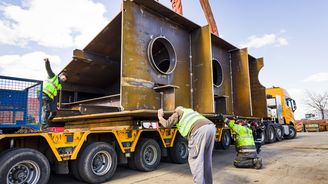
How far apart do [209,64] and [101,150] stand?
450cm

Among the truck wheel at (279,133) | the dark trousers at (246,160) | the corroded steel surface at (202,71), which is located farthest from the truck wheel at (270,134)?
the dark trousers at (246,160)

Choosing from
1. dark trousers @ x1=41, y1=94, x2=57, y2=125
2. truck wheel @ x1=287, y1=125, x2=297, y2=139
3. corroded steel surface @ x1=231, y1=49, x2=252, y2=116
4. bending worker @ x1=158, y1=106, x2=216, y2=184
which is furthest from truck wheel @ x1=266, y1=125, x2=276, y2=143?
dark trousers @ x1=41, y1=94, x2=57, y2=125

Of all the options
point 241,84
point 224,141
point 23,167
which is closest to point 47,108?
point 23,167

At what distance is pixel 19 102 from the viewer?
169 inches

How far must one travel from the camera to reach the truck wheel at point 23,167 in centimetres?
376

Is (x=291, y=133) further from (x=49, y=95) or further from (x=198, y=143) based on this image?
(x=49, y=95)

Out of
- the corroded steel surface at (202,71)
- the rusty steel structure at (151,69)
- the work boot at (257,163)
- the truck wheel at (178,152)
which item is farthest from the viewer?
the corroded steel surface at (202,71)

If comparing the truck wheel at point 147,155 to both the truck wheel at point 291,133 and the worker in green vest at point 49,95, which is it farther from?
the truck wheel at point 291,133

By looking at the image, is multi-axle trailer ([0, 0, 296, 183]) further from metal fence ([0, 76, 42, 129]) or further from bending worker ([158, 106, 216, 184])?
bending worker ([158, 106, 216, 184])

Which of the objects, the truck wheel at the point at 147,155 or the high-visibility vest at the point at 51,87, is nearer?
the high-visibility vest at the point at 51,87

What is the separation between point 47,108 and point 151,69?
115 inches

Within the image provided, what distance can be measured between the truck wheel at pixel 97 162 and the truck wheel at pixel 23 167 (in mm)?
835

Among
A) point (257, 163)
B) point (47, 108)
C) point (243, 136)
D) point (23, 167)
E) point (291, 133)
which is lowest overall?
point (257, 163)

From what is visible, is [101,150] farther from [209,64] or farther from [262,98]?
[262,98]
